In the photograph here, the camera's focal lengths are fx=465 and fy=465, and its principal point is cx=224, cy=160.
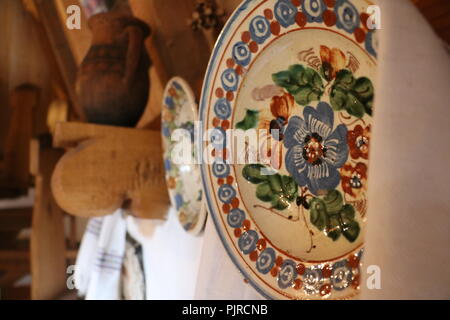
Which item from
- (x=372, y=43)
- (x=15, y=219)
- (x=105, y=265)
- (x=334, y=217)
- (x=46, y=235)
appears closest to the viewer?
(x=372, y=43)

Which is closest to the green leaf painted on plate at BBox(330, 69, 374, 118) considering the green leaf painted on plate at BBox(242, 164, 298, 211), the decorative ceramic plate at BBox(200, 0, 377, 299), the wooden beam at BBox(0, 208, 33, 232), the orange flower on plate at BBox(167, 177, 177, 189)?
the decorative ceramic plate at BBox(200, 0, 377, 299)

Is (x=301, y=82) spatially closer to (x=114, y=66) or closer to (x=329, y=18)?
(x=329, y=18)

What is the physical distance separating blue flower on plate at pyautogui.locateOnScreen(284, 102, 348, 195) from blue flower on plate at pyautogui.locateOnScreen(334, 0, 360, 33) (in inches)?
3.6

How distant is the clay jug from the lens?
735 mm

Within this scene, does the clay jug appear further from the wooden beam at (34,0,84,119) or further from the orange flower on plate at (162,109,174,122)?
the wooden beam at (34,0,84,119)

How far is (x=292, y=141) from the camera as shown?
0.51m

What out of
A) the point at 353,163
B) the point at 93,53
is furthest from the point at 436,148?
the point at 93,53

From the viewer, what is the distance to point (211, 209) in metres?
0.54

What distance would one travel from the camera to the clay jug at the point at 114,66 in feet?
2.41

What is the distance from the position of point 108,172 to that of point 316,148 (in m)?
0.42

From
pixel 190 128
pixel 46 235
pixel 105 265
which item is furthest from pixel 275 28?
pixel 46 235

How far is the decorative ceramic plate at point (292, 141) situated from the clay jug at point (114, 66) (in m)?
0.24

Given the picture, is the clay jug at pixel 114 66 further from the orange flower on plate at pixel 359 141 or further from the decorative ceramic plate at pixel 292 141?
the orange flower on plate at pixel 359 141
